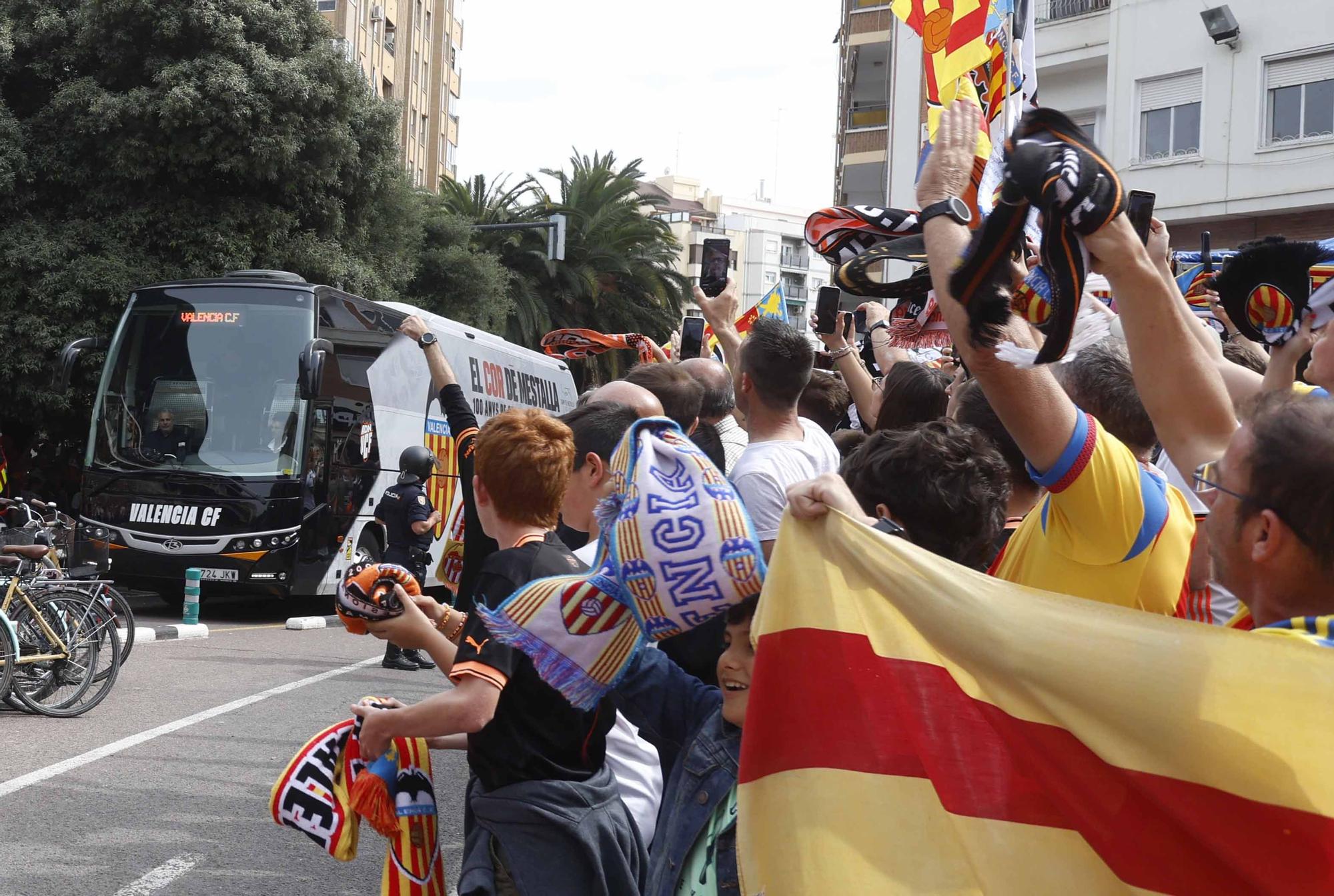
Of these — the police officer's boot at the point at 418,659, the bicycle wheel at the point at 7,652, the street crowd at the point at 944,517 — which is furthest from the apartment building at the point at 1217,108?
the street crowd at the point at 944,517

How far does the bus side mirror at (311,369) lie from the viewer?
47.1 feet

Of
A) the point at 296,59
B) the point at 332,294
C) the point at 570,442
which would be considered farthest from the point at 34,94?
the point at 570,442

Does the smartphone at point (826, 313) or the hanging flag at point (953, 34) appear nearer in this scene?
the hanging flag at point (953, 34)

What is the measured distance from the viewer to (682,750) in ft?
9.29

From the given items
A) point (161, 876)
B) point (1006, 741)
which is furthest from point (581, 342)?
point (1006, 741)

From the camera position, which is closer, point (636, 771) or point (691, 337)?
point (636, 771)

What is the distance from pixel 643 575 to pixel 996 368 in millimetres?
689

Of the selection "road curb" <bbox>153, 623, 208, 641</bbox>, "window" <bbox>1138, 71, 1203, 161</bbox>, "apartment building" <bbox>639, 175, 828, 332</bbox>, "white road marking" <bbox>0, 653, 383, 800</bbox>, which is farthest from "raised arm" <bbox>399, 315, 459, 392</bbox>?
"apartment building" <bbox>639, 175, 828, 332</bbox>

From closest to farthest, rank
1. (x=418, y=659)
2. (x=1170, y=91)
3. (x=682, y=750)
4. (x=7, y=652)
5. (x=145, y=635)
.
→ (x=682, y=750) → (x=7, y=652) → (x=418, y=659) → (x=145, y=635) → (x=1170, y=91)

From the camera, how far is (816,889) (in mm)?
1994

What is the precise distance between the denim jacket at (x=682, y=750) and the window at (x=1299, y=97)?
1974 centimetres

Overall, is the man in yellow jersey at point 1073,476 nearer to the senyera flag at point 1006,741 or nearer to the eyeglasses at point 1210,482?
the eyeglasses at point 1210,482

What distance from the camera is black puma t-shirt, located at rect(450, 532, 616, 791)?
2.95 meters

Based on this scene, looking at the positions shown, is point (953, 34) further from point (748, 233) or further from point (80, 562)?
point (748, 233)
